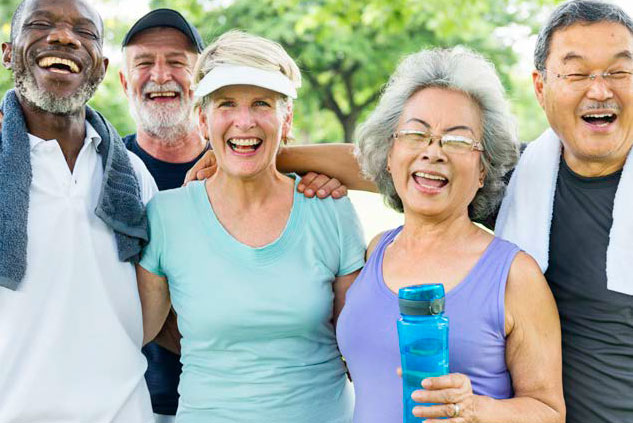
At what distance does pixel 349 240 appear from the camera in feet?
8.35

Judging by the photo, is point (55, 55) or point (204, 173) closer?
point (55, 55)

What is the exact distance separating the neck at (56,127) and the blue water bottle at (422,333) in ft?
4.63

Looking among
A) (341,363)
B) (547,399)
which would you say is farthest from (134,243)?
(547,399)

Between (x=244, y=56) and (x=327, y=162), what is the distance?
58 centimetres

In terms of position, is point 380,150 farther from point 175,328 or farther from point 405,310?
point 175,328

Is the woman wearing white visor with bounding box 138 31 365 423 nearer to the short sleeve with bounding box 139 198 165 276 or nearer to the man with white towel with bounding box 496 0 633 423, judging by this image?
the short sleeve with bounding box 139 198 165 276

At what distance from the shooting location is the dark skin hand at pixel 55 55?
8.07ft

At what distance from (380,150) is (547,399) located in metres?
1.02

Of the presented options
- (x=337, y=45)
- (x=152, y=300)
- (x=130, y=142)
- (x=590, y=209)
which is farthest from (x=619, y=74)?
(x=337, y=45)

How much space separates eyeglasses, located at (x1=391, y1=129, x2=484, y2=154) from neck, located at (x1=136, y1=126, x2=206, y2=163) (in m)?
1.55

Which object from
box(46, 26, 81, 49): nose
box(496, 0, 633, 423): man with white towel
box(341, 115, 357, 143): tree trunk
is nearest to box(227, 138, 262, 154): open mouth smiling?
box(46, 26, 81, 49): nose

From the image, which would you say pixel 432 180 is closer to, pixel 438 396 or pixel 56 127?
pixel 438 396

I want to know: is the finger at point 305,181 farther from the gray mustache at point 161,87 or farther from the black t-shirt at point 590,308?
the gray mustache at point 161,87

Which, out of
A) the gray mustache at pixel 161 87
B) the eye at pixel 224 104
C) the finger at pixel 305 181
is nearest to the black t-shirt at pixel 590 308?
the finger at pixel 305 181
